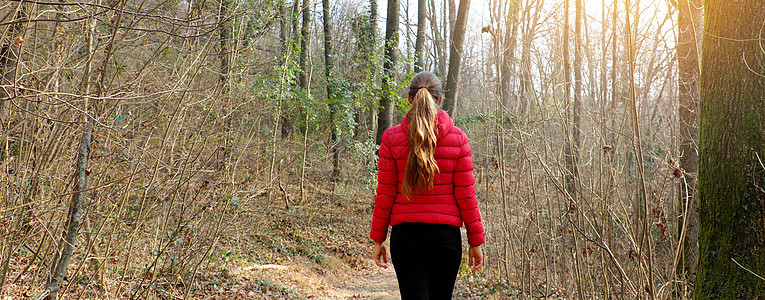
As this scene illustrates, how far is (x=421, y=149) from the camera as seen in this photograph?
104 inches

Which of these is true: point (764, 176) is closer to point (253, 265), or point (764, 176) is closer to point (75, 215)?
point (75, 215)

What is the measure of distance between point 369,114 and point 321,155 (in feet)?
15.1

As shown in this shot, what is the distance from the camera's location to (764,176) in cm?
235

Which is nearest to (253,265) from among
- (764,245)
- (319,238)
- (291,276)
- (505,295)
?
(291,276)

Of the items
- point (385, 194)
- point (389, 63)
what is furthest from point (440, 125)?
point (389, 63)

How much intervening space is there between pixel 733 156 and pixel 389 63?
9.34 metres

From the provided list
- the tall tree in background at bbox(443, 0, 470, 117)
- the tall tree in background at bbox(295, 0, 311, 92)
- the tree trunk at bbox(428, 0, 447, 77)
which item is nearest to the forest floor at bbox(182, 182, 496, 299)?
the tall tree in background at bbox(295, 0, 311, 92)

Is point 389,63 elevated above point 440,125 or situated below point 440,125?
above

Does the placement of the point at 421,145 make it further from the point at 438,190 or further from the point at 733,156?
the point at 733,156

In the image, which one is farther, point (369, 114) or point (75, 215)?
point (369, 114)

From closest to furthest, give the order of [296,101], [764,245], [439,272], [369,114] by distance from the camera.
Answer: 1. [764,245]
2. [439,272]
3. [296,101]
4. [369,114]

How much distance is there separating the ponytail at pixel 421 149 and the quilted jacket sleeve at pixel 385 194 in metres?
0.14

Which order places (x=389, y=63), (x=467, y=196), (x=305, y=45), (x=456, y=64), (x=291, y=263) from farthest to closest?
(x=305, y=45) → (x=389, y=63) → (x=456, y=64) → (x=291, y=263) → (x=467, y=196)

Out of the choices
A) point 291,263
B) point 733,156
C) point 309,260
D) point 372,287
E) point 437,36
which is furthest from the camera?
point 437,36
